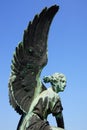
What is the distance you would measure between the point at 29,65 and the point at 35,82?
0.43 m

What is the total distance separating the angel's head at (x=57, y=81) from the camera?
42.3ft

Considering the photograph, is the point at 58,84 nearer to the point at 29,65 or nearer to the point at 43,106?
the point at 43,106

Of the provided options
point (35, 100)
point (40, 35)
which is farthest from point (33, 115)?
point (40, 35)

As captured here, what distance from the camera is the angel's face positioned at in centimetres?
1288

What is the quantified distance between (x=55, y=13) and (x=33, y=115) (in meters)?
2.59

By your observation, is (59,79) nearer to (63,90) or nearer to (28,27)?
(63,90)

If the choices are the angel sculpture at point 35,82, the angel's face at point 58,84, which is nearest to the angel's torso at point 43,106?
the angel sculpture at point 35,82

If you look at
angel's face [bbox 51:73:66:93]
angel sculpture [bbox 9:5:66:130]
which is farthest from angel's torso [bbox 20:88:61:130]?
angel's face [bbox 51:73:66:93]

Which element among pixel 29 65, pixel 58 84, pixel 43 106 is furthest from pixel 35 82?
pixel 43 106

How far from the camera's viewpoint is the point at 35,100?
41.8 ft

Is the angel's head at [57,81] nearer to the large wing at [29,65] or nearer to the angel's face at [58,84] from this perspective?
the angel's face at [58,84]

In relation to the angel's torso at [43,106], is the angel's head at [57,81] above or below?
above

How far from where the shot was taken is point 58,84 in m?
12.9

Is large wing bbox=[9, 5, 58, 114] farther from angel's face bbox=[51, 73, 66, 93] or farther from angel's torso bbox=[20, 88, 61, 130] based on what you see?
angel's face bbox=[51, 73, 66, 93]
